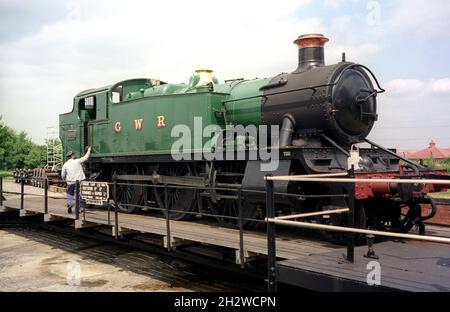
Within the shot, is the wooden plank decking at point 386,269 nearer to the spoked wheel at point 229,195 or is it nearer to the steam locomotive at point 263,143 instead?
the steam locomotive at point 263,143

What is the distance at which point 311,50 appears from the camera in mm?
8711

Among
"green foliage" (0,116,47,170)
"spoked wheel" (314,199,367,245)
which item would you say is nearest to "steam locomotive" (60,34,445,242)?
"spoked wheel" (314,199,367,245)

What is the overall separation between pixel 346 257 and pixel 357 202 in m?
1.85

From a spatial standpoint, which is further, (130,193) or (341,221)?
(130,193)

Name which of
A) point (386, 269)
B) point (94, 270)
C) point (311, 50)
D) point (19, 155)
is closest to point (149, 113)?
point (94, 270)

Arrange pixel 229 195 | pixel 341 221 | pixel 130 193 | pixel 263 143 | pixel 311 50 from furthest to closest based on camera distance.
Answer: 1. pixel 130 193
2. pixel 229 195
3. pixel 263 143
4. pixel 311 50
5. pixel 341 221

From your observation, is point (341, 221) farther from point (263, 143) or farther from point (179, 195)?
point (179, 195)

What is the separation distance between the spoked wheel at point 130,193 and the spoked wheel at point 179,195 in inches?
29.8

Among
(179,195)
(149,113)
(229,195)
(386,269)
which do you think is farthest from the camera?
(149,113)

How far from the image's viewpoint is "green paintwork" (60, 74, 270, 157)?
386 inches

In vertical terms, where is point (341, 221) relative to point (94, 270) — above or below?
above

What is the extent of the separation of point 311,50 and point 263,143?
6.37 feet
